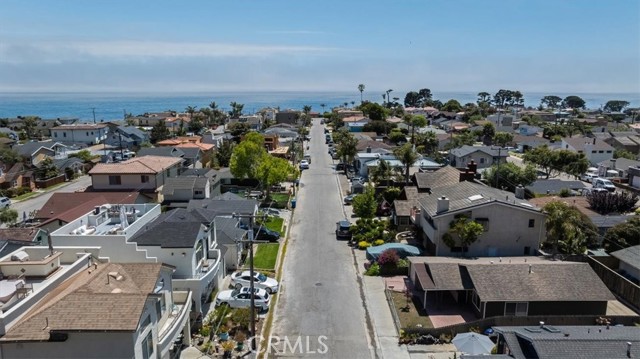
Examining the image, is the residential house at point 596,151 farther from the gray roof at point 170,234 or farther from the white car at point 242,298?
the gray roof at point 170,234

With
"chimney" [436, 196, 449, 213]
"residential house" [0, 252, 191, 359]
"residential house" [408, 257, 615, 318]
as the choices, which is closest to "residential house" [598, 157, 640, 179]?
"chimney" [436, 196, 449, 213]

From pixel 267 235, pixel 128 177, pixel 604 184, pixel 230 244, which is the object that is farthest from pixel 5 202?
pixel 604 184

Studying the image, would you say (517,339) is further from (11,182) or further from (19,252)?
(11,182)

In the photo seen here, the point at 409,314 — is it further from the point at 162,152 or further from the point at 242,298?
the point at 162,152

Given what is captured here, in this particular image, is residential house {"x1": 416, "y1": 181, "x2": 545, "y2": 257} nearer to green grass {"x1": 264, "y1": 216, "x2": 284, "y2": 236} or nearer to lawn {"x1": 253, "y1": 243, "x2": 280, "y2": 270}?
lawn {"x1": 253, "y1": 243, "x2": 280, "y2": 270}

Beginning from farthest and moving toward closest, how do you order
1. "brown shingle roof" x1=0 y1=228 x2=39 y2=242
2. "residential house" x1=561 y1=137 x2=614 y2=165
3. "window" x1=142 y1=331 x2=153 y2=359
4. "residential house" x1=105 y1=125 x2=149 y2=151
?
1. "residential house" x1=105 y1=125 x2=149 y2=151
2. "residential house" x1=561 y1=137 x2=614 y2=165
3. "brown shingle roof" x1=0 y1=228 x2=39 y2=242
4. "window" x1=142 y1=331 x2=153 y2=359

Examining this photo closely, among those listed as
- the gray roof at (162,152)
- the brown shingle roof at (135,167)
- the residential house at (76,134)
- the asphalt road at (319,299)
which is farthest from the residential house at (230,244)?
the residential house at (76,134)
